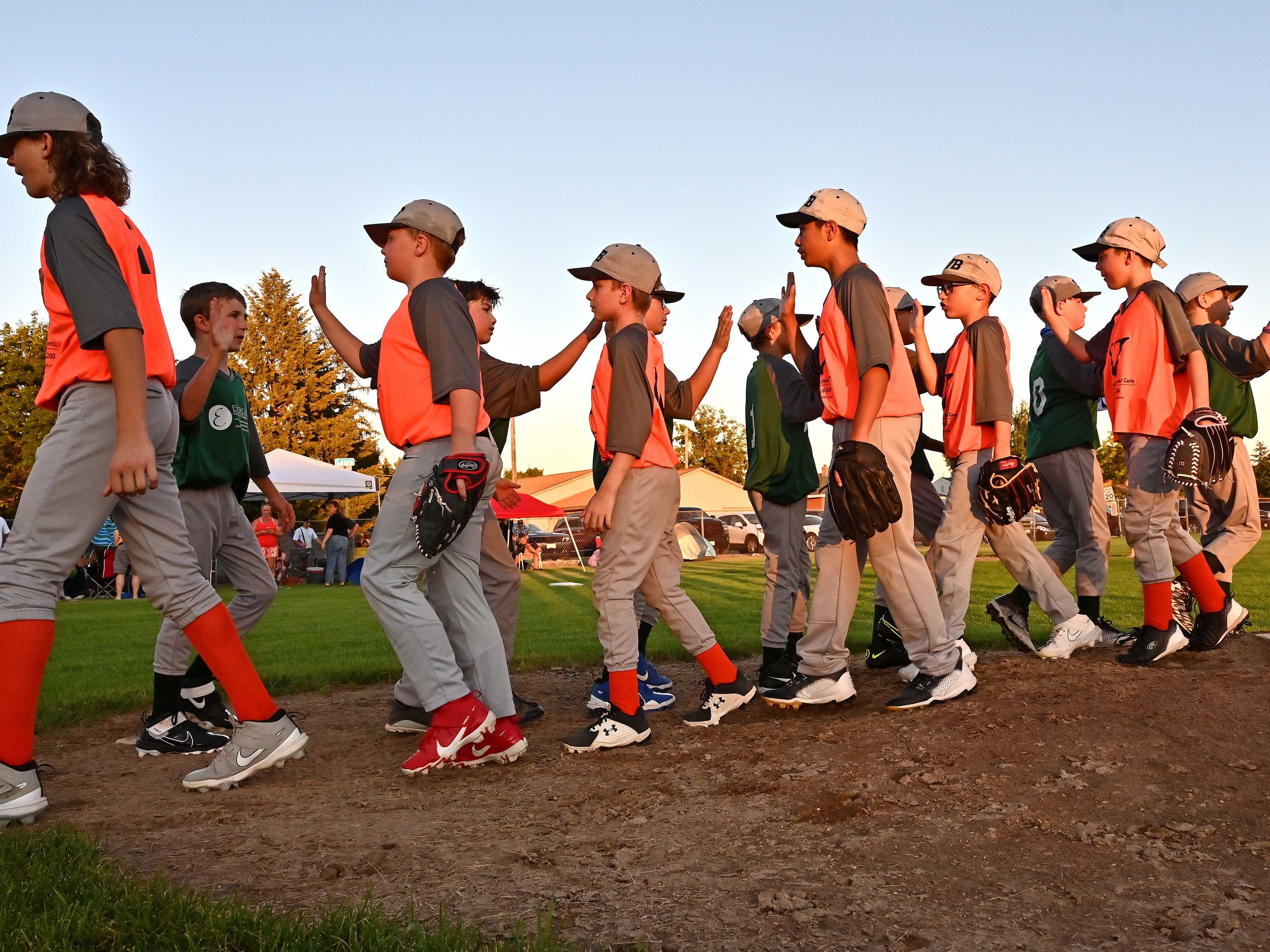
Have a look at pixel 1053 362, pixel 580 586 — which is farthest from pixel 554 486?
pixel 1053 362

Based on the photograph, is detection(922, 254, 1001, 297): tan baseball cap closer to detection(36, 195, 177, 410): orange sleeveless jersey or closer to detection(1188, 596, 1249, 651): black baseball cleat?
detection(1188, 596, 1249, 651): black baseball cleat

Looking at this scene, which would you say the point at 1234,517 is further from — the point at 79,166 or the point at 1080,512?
the point at 79,166

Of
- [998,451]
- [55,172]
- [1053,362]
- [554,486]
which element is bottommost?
[554,486]

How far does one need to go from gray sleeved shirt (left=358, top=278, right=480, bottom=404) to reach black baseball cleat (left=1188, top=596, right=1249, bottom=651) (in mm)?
4180

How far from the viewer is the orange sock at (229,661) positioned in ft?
12.4

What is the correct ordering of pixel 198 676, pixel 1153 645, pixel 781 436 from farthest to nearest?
1. pixel 781 436
2. pixel 1153 645
3. pixel 198 676

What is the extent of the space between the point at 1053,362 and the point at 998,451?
50.5 inches

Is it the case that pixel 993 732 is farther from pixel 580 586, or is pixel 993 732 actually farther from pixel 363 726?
pixel 580 586

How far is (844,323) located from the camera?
466 cm

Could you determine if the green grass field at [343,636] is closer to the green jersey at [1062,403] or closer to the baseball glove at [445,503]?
the green jersey at [1062,403]

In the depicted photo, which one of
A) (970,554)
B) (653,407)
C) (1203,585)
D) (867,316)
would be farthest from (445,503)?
(1203,585)

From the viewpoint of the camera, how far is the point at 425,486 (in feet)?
12.7

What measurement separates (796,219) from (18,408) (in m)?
47.3

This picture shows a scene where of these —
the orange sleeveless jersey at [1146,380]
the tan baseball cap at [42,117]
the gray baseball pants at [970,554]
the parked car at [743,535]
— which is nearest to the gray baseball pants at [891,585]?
the gray baseball pants at [970,554]
